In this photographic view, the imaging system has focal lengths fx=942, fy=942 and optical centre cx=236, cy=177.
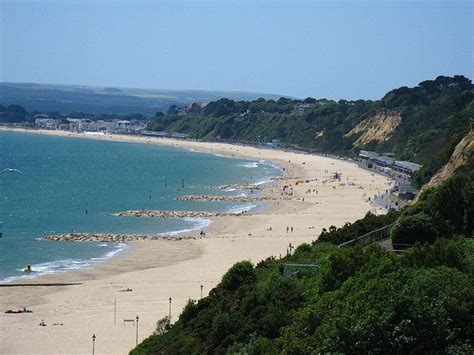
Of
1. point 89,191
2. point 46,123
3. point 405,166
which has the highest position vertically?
point 405,166

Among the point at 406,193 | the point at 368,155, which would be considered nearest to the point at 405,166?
the point at 368,155

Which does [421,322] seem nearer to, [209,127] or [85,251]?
[85,251]

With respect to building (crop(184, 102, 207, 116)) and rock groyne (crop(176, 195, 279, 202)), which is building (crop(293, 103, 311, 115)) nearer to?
building (crop(184, 102, 207, 116))

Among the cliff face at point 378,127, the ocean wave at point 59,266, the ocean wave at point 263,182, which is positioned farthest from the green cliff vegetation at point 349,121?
the ocean wave at point 59,266

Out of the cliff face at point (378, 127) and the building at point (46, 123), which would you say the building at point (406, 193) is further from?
the building at point (46, 123)

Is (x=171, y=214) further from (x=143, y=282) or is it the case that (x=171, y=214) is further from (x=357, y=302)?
(x=357, y=302)

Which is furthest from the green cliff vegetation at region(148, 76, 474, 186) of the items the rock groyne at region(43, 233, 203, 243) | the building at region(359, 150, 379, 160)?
the rock groyne at region(43, 233, 203, 243)

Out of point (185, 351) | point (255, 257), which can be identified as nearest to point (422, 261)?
point (185, 351)
